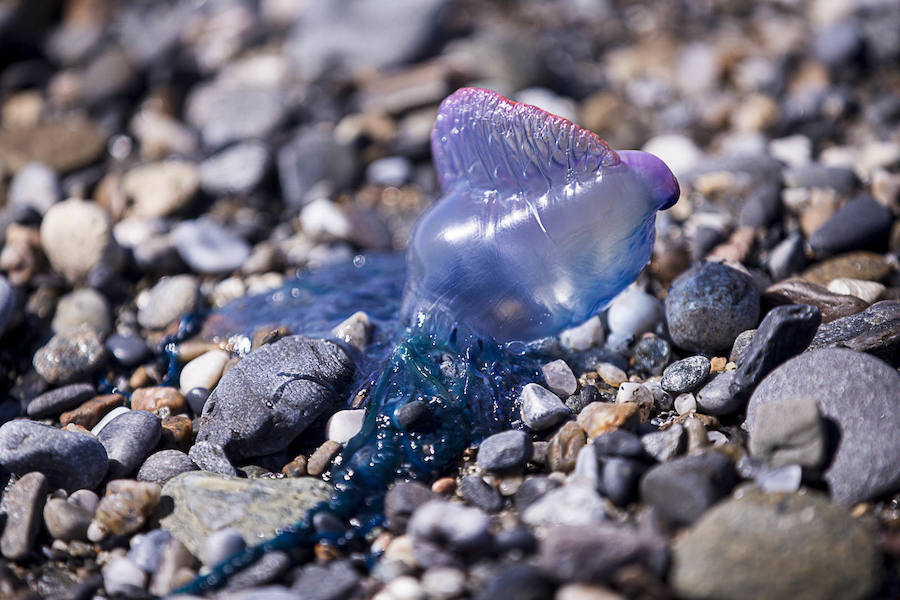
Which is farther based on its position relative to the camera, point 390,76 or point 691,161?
point 390,76

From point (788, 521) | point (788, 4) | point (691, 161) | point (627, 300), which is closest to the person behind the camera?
point (788, 521)

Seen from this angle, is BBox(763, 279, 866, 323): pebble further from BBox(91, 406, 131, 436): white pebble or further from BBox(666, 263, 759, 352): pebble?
BBox(91, 406, 131, 436): white pebble

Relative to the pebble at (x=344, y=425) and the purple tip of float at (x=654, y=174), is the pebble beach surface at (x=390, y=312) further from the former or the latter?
the purple tip of float at (x=654, y=174)

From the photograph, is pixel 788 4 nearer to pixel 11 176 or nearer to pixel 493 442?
pixel 493 442

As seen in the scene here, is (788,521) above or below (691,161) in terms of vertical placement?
above

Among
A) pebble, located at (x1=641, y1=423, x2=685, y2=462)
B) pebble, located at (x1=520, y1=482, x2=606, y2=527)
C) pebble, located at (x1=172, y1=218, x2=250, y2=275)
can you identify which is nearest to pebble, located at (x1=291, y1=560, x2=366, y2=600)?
pebble, located at (x1=520, y1=482, x2=606, y2=527)

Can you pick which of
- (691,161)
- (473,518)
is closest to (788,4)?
(691,161)

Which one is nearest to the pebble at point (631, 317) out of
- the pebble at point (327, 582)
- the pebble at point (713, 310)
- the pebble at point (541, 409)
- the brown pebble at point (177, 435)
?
the pebble at point (713, 310)

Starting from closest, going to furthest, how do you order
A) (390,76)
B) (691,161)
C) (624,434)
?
(624,434), (691,161), (390,76)
